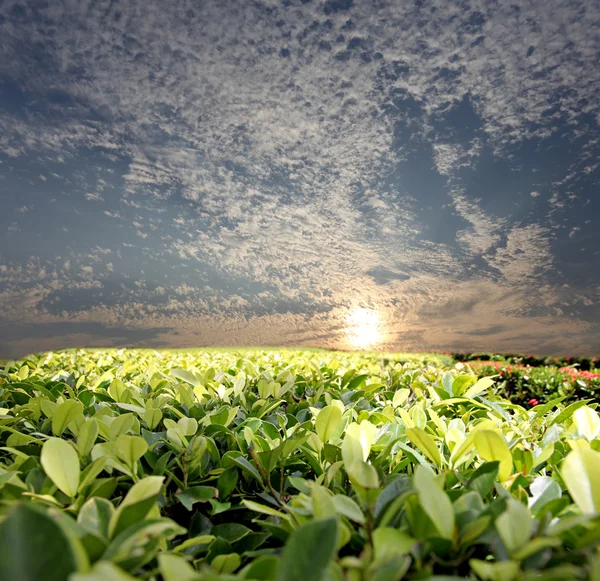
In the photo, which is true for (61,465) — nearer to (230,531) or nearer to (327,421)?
(230,531)

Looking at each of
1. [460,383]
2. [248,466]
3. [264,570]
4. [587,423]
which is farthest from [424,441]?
[460,383]

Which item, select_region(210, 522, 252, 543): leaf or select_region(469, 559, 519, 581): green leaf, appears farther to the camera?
select_region(210, 522, 252, 543): leaf

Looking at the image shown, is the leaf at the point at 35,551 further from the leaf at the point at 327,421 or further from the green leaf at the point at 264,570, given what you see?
the leaf at the point at 327,421

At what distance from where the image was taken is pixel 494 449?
133 cm

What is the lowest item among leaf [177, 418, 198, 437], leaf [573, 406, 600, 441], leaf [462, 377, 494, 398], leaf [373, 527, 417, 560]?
leaf [373, 527, 417, 560]

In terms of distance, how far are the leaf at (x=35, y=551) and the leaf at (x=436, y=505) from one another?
2.32ft

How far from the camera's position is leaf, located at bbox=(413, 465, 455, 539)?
3.29 feet

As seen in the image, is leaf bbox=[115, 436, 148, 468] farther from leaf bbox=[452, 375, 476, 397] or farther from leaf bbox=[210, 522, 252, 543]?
leaf bbox=[452, 375, 476, 397]

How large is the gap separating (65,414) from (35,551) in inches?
44.3

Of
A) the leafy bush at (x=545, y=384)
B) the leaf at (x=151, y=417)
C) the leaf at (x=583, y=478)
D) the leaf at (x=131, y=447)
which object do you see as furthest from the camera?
the leafy bush at (x=545, y=384)

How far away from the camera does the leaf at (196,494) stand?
1.44 m

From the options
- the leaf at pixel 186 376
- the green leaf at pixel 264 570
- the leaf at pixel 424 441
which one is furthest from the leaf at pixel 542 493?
the leaf at pixel 186 376

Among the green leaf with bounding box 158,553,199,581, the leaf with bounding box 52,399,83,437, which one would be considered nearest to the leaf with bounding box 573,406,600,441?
the green leaf with bounding box 158,553,199,581

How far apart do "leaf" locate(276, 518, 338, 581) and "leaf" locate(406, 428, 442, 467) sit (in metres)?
0.62
